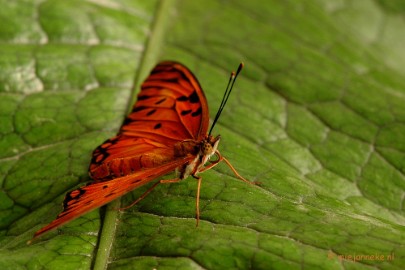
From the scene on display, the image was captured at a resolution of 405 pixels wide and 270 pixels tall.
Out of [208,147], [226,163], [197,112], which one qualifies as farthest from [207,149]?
[197,112]

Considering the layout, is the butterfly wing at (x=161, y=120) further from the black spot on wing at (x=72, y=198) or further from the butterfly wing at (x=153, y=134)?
the black spot on wing at (x=72, y=198)

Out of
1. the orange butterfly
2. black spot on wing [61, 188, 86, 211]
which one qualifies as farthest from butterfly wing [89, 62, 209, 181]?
black spot on wing [61, 188, 86, 211]

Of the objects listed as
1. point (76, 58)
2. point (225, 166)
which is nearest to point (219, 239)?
point (225, 166)

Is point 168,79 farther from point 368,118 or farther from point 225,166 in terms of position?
point 368,118

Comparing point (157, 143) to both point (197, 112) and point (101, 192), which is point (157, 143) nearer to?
point (197, 112)

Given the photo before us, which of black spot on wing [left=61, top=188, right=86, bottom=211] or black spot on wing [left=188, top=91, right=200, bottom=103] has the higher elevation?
black spot on wing [left=188, top=91, right=200, bottom=103]

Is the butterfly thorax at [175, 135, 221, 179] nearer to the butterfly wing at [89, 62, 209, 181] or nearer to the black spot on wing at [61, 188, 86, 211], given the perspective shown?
the butterfly wing at [89, 62, 209, 181]

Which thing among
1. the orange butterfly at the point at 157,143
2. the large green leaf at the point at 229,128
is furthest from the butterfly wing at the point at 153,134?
the large green leaf at the point at 229,128
